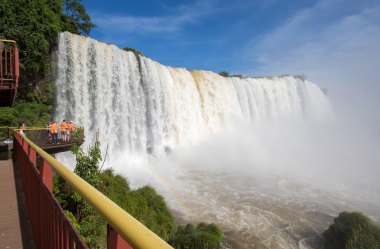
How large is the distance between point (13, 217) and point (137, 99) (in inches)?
778

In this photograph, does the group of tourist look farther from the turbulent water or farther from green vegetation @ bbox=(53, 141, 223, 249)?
green vegetation @ bbox=(53, 141, 223, 249)

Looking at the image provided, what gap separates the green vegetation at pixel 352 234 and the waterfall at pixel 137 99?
16.5 m

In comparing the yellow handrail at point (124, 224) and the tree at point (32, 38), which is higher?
the tree at point (32, 38)

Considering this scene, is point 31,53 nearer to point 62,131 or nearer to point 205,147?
point 62,131

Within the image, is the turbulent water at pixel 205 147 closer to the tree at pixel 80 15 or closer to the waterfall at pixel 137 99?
the waterfall at pixel 137 99

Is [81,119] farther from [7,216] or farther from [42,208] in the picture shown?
[42,208]

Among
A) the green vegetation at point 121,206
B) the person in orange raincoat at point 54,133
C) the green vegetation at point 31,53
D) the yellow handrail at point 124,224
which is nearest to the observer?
the yellow handrail at point 124,224

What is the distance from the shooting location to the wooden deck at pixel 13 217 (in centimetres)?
371

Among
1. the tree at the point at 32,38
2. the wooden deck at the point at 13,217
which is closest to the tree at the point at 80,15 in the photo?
the tree at the point at 32,38

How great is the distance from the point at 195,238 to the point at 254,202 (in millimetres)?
6271

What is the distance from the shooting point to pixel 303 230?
1140cm

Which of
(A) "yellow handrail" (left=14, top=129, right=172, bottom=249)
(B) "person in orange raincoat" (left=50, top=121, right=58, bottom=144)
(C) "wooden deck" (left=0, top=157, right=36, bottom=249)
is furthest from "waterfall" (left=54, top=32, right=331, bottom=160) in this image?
(A) "yellow handrail" (left=14, top=129, right=172, bottom=249)

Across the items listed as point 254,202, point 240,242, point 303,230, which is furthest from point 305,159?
point 240,242

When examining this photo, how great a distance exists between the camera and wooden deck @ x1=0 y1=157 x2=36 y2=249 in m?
Result: 3.71
